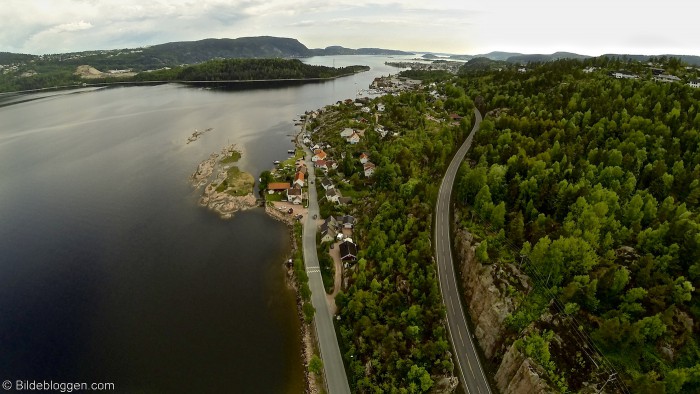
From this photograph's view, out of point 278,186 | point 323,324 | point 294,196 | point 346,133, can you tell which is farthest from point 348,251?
point 346,133

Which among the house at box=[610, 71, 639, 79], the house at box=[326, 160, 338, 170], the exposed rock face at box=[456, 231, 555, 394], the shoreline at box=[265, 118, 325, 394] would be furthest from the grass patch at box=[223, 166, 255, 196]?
the house at box=[610, 71, 639, 79]

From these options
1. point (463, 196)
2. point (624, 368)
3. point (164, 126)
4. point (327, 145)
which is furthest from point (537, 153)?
point (164, 126)

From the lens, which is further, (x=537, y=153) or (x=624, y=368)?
(x=537, y=153)

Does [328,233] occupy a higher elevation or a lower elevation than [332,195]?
lower

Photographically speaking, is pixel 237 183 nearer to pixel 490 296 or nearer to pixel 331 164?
pixel 331 164

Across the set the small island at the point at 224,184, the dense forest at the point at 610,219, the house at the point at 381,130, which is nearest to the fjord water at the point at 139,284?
the small island at the point at 224,184

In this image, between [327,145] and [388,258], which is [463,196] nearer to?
[388,258]

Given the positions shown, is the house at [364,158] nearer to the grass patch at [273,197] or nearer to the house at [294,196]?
the house at [294,196]
